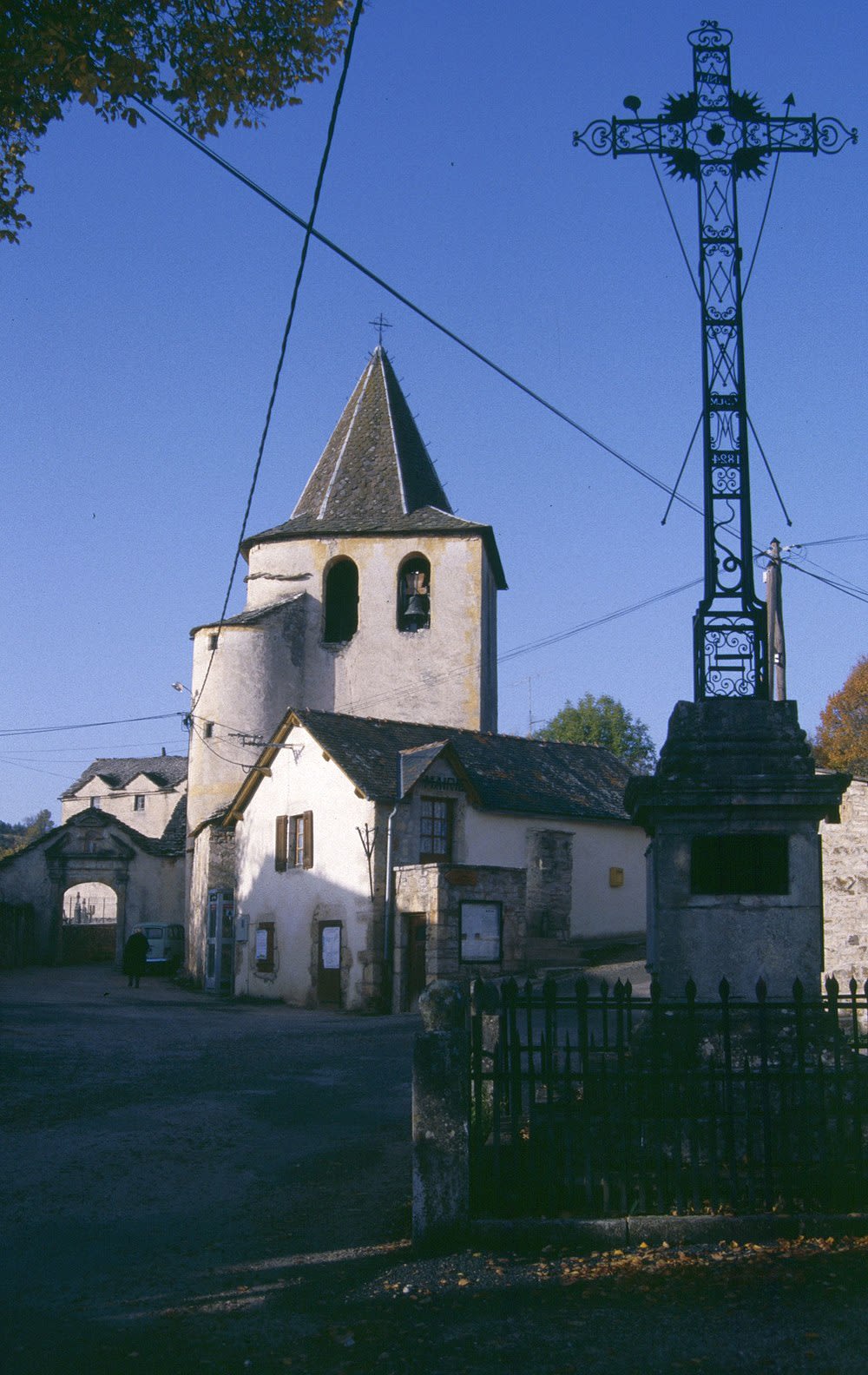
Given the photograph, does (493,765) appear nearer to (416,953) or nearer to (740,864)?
(416,953)

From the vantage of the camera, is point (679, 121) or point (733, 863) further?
point (679, 121)

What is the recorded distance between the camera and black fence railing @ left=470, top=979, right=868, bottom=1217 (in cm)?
672

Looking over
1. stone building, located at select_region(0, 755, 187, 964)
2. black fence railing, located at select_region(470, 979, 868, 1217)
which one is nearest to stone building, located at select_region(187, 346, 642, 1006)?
stone building, located at select_region(0, 755, 187, 964)

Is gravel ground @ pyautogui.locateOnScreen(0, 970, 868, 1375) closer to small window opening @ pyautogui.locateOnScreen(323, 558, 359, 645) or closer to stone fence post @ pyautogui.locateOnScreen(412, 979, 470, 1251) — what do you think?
stone fence post @ pyautogui.locateOnScreen(412, 979, 470, 1251)

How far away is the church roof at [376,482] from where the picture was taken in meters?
37.9

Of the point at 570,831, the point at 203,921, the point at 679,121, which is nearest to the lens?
the point at 679,121

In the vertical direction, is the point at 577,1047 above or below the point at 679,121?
below

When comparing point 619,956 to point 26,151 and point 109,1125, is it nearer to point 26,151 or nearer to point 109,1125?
point 109,1125

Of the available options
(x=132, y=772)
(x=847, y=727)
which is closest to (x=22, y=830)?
(x=132, y=772)

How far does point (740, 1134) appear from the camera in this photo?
7281mm

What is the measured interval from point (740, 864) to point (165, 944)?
36.7 m

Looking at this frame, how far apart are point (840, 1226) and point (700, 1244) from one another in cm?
73

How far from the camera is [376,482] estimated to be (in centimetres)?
4009

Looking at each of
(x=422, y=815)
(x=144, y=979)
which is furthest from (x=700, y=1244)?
(x=144, y=979)
